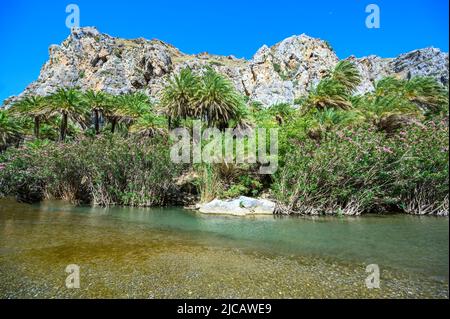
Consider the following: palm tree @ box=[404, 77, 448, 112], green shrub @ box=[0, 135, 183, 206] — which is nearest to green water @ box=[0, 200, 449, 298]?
green shrub @ box=[0, 135, 183, 206]

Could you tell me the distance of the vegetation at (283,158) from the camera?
53.2ft

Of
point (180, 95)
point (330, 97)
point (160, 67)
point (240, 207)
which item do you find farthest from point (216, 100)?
point (160, 67)

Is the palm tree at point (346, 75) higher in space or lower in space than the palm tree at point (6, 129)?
higher

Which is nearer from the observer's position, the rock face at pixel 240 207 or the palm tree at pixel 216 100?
the rock face at pixel 240 207

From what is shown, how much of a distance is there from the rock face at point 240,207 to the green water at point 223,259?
4099 mm

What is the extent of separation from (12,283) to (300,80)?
64365mm

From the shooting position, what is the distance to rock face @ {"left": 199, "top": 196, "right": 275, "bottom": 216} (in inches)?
686

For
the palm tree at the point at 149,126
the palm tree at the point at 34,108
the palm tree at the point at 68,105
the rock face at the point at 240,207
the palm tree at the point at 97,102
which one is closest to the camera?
the rock face at the point at 240,207

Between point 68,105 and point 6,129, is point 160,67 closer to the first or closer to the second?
point 6,129

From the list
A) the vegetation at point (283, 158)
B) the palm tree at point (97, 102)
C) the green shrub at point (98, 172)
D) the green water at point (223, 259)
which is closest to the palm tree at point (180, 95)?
the vegetation at point (283, 158)

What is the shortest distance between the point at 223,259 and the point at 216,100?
66.1 ft

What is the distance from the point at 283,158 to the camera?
62.4 feet

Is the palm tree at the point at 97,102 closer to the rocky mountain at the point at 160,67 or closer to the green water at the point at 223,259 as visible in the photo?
the green water at the point at 223,259
